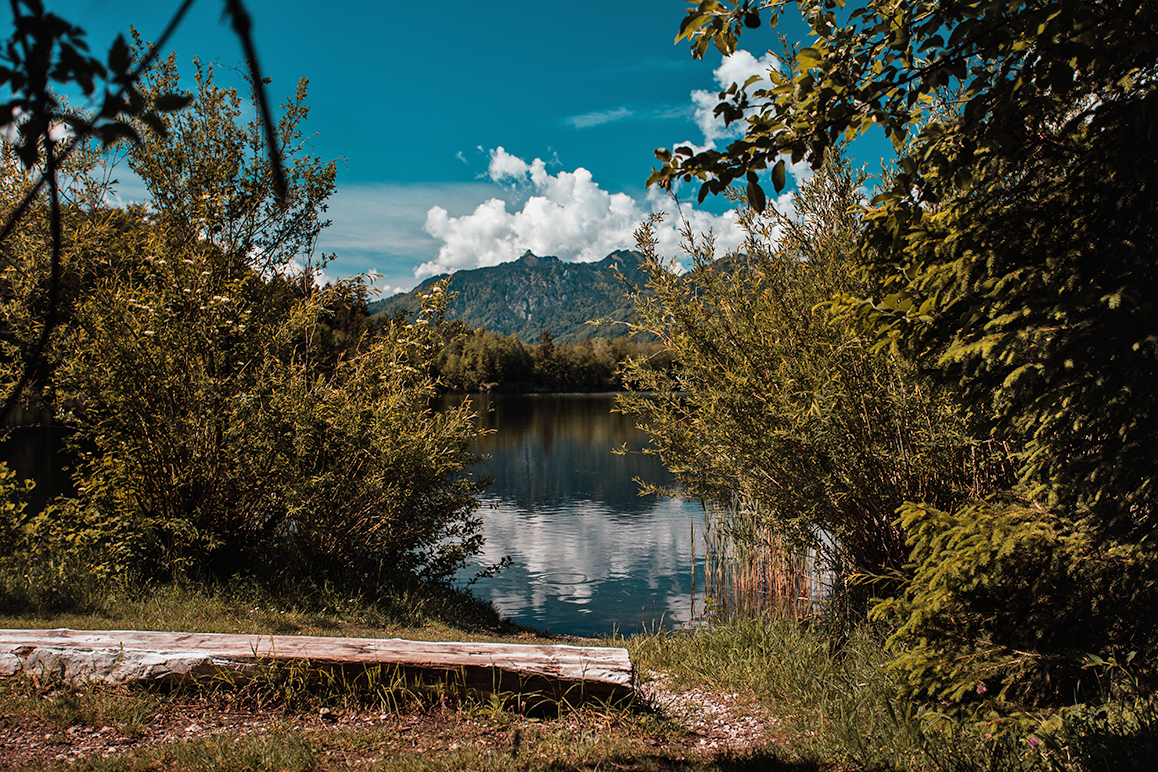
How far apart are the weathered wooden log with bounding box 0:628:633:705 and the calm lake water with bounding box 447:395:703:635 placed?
6.48 metres

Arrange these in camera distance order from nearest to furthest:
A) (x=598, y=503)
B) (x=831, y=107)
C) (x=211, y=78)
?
(x=831, y=107) → (x=211, y=78) → (x=598, y=503)

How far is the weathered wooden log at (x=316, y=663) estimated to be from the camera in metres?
4.55

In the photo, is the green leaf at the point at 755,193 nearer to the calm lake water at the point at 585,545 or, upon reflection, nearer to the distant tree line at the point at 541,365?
the calm lake water at the point at 585,545

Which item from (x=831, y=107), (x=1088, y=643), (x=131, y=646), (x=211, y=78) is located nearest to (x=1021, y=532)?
(x=1088, y=643)

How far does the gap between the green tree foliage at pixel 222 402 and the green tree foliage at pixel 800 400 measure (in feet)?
11.2

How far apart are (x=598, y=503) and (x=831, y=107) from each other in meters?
20.7

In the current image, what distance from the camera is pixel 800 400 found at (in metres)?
6.21

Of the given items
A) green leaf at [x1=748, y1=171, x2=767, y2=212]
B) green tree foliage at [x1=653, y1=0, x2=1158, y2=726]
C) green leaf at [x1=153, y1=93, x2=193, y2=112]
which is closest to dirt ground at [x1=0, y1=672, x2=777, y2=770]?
green tree foliage at [x1=653, y1=0, x2=1158, y2=726]

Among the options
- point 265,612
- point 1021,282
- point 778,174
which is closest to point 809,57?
point 778,174

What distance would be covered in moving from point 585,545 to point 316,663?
42.0 feet

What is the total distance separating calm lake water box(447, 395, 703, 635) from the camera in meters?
12.2

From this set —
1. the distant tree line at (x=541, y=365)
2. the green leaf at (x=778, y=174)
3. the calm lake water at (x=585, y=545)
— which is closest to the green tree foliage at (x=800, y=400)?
the green leaf at (x=778, y=174)

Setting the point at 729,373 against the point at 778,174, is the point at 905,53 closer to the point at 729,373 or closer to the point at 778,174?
the point at 778,174

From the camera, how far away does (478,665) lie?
4.63m
